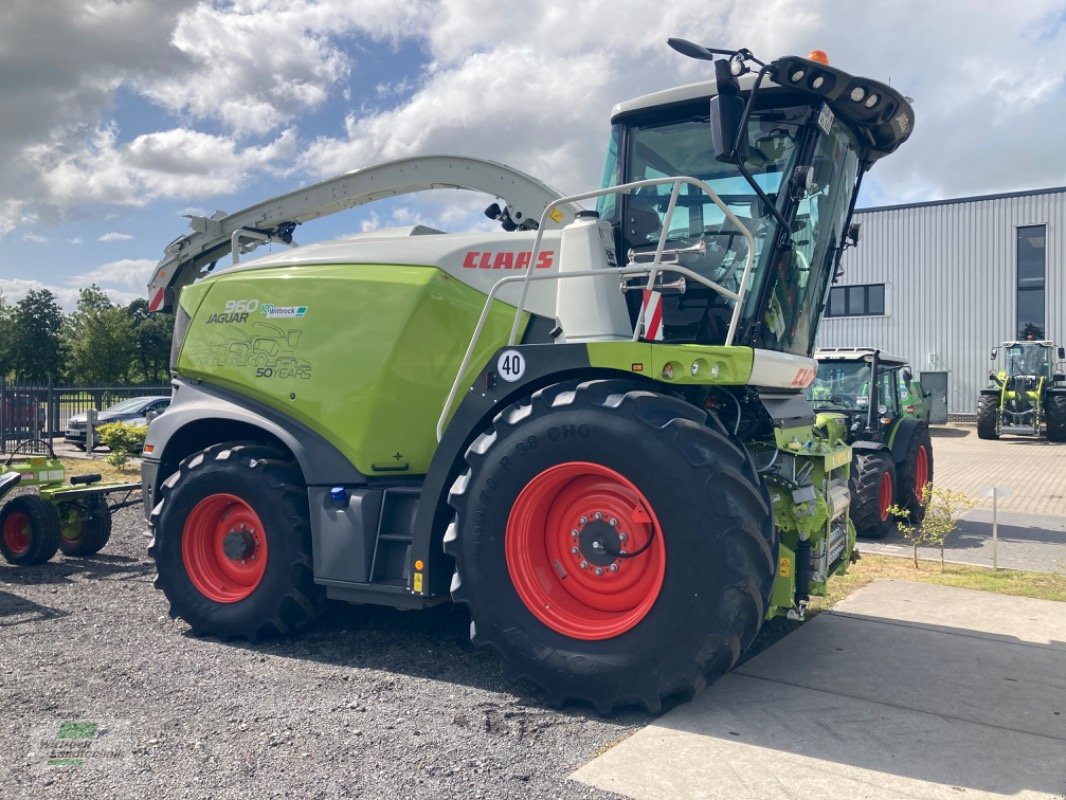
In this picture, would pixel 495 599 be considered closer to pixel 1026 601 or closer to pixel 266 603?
pixel 266 603

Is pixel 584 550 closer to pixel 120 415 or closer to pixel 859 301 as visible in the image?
pixel 120 415

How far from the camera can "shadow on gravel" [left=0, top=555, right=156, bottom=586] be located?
7.35 metres

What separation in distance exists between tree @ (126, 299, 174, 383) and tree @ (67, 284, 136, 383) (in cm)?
231

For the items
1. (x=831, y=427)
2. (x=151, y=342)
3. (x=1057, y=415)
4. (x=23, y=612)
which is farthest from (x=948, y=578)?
(x=151, y=342)

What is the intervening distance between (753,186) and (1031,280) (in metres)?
28.9

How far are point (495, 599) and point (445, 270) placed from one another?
1.94 meters

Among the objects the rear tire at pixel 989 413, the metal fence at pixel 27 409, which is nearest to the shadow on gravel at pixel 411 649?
the metal fence at pixel 27 409

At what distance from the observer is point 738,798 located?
3.39 meters

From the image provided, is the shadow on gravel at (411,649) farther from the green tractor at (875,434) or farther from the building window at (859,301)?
the building window at (859,301)

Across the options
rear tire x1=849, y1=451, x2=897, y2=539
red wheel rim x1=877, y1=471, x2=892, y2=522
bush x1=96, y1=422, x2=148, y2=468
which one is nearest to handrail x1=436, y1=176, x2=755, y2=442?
rear tire x1=849, y1=451, x2=897, y2=539

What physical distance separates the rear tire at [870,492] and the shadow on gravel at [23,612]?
24.7 ft

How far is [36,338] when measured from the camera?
52.1m

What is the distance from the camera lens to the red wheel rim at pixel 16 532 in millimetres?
7906

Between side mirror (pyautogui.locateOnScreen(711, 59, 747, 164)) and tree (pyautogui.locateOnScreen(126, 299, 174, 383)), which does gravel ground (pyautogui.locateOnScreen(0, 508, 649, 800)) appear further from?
tree (pyautogui.locateOnScreen(126, 299, 174, 383))
